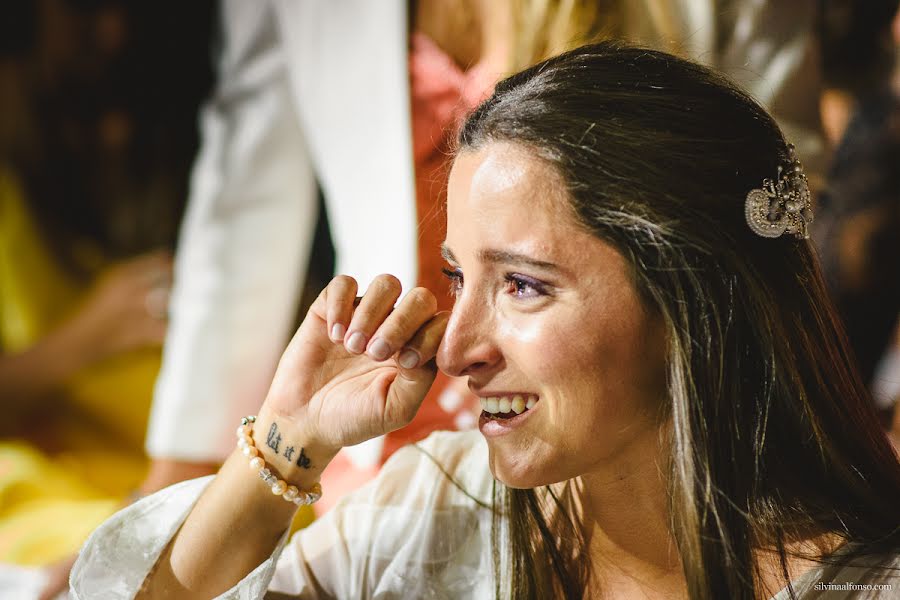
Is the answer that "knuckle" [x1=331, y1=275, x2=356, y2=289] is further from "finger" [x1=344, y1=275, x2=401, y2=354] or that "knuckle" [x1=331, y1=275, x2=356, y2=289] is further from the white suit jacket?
the white suit jacket

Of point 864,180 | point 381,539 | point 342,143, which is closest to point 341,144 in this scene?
point 342,143

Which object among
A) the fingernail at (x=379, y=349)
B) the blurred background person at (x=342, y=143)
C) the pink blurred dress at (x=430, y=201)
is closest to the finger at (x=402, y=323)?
the fingernail at (x=379, y=349)

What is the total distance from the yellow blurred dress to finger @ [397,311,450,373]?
3.06 feet

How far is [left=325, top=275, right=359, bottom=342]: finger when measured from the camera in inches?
37.6

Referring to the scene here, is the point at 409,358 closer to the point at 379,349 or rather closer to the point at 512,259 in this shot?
the point at 379,349

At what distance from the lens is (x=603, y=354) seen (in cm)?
86

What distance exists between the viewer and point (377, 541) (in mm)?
1091

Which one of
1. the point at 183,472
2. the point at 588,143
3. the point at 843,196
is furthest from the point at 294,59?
the point at 843,196

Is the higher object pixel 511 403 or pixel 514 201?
pixel 514 201

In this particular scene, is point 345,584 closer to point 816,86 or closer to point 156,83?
point 816,86

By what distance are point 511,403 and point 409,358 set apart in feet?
0.38

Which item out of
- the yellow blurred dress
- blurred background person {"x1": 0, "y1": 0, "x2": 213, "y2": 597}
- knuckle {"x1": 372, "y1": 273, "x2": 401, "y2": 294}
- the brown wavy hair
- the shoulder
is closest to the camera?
the brown wavy hair

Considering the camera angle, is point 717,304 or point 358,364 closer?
point 717,304

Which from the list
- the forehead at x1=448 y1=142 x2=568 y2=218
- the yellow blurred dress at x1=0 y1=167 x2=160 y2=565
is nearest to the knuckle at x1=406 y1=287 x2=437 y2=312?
the forehead at x1=448 y1=142 x2=568 y2=218
